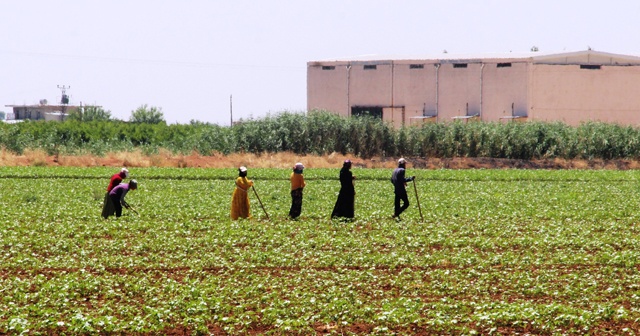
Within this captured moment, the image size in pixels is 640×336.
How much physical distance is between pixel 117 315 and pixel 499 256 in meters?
8.75

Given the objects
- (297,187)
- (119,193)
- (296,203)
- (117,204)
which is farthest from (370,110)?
(119,193)

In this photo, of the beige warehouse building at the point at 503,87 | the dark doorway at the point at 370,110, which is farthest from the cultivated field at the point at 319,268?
the dark doorway at the point at 370,110

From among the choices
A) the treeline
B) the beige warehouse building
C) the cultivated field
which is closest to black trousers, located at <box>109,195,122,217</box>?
the cultivated field

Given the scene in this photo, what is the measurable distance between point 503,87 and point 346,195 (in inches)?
1941

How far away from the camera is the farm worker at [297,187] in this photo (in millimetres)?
28172

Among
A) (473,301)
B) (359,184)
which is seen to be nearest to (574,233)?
(473,301)

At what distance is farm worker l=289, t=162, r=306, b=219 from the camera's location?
2817 cm

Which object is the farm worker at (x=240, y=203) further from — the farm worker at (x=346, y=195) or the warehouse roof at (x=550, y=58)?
the warehouse roof at (x=550, y=58)

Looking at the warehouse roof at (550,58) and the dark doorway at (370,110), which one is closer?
the warehouse roof at (550,58)

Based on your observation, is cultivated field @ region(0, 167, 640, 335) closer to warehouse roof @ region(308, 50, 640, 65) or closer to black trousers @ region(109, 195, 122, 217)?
black trousers @ region(109, 195, 122, 217)

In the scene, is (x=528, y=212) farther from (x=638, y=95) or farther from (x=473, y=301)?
(x=638, y=95)

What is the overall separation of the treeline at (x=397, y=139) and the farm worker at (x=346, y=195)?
39037mm

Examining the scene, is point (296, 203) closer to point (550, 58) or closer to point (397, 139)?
point (397, 139)

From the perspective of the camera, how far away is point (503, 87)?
249 feet
